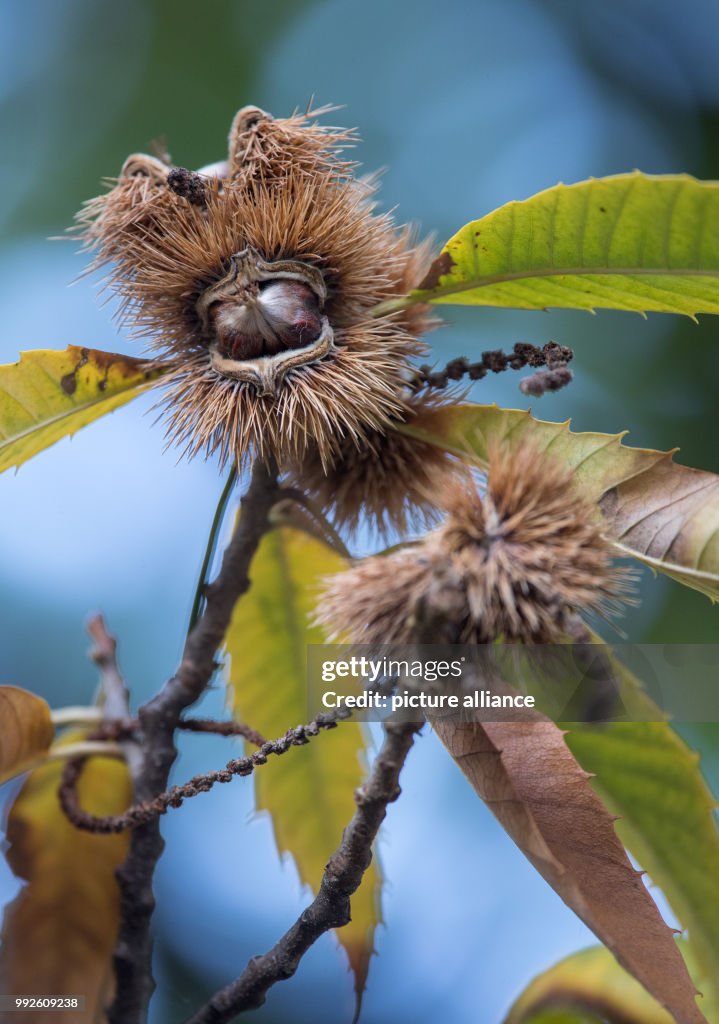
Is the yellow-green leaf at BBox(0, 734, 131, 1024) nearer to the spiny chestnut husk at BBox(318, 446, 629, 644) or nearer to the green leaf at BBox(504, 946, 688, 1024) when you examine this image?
the green leaf at BBox(504, 946, 688, 1024)

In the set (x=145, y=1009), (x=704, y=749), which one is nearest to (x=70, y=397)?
(x=145, y=1009)

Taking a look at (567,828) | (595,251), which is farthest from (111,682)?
(595,251)

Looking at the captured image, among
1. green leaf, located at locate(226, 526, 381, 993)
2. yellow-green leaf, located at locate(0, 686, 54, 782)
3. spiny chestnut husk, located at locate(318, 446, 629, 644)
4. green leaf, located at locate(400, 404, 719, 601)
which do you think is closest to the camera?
spiny chestnut husk, located at locate(318, 446, 629, 644)
